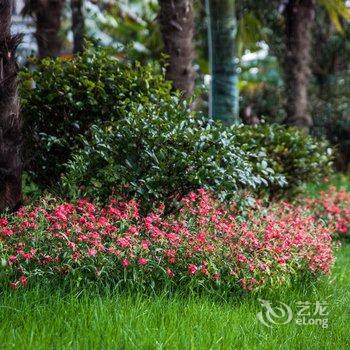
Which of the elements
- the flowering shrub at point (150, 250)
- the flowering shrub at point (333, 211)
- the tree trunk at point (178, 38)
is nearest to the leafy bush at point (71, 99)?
the tree trunk at point (178, 38)

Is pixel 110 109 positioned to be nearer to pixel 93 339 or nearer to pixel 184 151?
pixel 184 151

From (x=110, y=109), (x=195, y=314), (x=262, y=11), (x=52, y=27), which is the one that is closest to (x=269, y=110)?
→ (x=262, y=11)

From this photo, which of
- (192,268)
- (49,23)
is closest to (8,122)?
(192,268)

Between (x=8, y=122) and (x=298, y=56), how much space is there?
27.7 ft

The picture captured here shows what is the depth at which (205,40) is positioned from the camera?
1680 cm

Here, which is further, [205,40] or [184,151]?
[205,40]

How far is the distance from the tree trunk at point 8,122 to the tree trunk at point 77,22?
8.07 meters

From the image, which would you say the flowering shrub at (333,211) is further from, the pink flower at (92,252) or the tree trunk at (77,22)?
the tree trunk at (77,22)

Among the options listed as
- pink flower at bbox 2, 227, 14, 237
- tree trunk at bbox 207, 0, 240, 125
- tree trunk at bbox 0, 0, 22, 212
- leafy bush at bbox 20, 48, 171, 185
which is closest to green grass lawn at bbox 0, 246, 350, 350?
pink flower at bbox 2, 227, 14, 237

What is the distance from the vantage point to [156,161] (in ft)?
18.5

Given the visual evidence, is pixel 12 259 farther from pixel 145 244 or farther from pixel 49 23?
pixel 49 23

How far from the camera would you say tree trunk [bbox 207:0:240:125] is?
837cm

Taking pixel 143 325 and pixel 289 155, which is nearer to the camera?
pixel 143 325

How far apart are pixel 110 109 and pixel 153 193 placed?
64.1 inches
